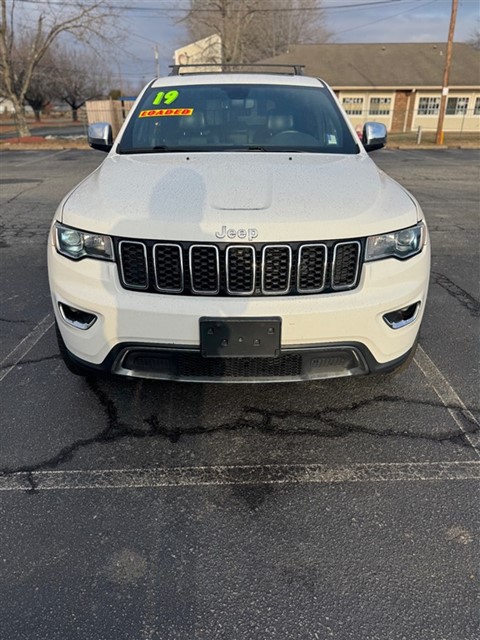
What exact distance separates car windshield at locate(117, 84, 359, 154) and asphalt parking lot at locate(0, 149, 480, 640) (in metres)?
1.67

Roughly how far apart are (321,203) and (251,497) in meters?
1.47

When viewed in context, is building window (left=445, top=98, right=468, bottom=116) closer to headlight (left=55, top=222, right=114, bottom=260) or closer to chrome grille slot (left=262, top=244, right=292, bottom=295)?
chrome grille slot (left=262, top=244, right=292, bottom=295)

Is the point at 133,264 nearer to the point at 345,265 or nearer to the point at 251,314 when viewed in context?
the point at 251,314

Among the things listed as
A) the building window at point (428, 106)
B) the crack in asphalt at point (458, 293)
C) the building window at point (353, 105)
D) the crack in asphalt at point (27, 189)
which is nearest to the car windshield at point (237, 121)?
the crack in asphalt at point (458, 293)

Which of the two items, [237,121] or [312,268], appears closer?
[312,268]

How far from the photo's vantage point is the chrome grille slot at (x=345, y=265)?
2.39m

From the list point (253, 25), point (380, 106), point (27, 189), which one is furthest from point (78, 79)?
point (27, 189)

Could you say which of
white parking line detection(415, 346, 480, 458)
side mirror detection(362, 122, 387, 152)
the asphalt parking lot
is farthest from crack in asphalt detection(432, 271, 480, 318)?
side mirror detection(362, 122, 387, 152)

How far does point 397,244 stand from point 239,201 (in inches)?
32.4

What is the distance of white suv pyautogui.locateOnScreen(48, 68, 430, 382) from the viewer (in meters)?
2.35

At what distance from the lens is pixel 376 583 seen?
193 centimetres

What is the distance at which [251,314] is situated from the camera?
2.34m

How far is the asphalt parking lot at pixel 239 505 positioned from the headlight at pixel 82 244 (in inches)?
38.7

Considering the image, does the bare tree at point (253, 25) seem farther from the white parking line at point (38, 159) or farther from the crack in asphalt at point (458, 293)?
the crack in asphalt at point (458, 293)
